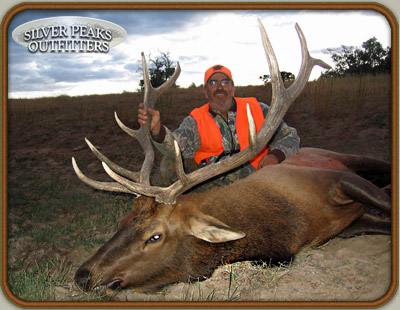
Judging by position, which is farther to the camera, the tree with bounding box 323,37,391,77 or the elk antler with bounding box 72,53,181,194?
the tree with bounding box 323,37,391,77

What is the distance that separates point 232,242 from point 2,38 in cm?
259

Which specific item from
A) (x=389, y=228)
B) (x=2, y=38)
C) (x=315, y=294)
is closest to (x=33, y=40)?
(x=2, y=38)

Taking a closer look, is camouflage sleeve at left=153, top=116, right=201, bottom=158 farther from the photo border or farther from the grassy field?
the photo border

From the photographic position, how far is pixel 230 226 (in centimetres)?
309

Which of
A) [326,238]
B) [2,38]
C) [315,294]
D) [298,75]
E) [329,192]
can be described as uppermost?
[2,38]

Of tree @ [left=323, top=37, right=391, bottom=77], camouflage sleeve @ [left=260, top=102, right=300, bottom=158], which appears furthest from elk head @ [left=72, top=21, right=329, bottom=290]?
tree @ [left=323, top=37, right=391, bottom=77]

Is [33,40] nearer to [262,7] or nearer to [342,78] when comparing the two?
[262,7]

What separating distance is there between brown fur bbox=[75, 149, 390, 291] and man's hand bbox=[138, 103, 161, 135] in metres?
1.07

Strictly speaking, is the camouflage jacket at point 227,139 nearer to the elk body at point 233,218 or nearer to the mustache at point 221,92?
the mustache at point 221,92

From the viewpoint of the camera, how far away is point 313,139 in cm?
847

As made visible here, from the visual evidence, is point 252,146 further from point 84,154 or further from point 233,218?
point 84,154

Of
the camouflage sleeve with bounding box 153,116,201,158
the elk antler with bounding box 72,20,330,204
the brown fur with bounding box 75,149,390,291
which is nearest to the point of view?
the brown fur with bounding box 75,149,390,291

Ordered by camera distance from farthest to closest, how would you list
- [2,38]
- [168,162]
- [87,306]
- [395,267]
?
[168,162]
[2,38]
[395,267]
[87,306]

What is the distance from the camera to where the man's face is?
4789 mm
